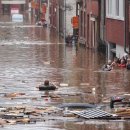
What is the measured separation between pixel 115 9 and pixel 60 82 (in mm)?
16501

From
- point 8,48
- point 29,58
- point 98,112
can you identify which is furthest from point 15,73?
point 8,48

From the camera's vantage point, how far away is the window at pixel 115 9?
152 feet

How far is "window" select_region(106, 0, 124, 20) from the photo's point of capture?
46369 mm

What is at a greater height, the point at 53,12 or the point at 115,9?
the point at 115,9

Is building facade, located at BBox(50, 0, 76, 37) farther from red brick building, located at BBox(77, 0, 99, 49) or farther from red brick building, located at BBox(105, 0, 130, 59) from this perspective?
red brick building, located at BBox(105, 0, 130, 59)

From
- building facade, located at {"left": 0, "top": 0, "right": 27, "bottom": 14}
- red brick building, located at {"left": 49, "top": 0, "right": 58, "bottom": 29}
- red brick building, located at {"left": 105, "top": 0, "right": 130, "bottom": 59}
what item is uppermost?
red brick building, located at {"left": 105, "top": 0, "right": 130, "bottom": 59}

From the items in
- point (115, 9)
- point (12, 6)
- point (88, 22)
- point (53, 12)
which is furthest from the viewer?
point (12, 6)

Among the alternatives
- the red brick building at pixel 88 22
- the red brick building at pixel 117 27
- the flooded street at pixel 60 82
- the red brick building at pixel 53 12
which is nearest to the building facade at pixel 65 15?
the red brick building at pixel 53 12

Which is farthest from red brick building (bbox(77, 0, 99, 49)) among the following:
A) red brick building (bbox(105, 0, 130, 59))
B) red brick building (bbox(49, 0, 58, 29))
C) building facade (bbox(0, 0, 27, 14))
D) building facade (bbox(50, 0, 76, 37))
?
building facade (bbox(0, 0, 27, 14))

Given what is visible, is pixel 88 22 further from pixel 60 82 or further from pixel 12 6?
pixel 12 6

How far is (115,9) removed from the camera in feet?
160

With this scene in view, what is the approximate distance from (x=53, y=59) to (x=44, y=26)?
64.1 metres

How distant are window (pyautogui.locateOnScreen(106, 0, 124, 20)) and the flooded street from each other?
2.72m

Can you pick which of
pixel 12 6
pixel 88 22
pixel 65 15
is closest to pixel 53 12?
pixel 65 15
